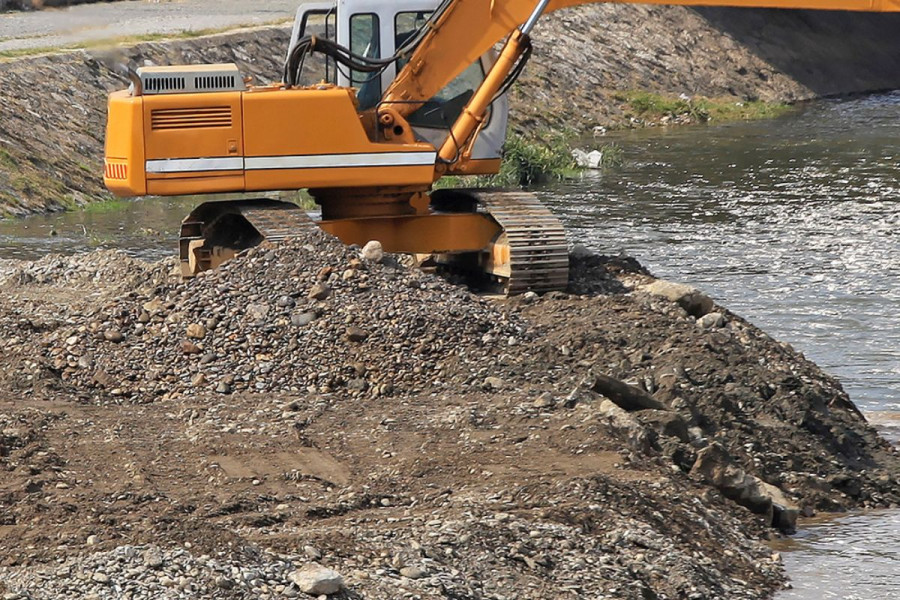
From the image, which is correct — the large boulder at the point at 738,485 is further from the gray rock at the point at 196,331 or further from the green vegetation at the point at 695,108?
the green vegetation at the point at 695,108

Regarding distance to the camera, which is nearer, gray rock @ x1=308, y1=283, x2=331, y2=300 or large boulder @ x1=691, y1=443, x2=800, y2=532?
large boulder @ x1=691, y1=443, x2=800, y2=532

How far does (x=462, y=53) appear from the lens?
14.3 metres

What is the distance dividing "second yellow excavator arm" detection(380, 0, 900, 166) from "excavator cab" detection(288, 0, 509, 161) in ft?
0.50

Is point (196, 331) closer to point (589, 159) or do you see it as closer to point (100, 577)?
point (100, 577)

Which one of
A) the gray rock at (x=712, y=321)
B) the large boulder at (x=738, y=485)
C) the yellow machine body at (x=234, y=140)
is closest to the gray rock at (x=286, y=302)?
the yellow machine body at (x=234, y=140)

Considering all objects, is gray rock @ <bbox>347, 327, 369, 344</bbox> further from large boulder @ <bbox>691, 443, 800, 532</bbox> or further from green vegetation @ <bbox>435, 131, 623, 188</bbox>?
green vegetation @ <bbox>435, 131, 623, 188</bbox>

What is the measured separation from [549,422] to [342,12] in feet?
17.7

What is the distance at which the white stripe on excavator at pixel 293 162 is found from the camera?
13547 mm

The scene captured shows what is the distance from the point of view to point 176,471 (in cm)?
977

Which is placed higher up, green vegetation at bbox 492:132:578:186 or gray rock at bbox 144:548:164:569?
green vegetation at bbox 492:132:578:186

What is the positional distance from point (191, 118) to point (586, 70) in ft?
76.8

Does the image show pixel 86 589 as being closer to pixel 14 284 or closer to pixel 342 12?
pixel 342 12

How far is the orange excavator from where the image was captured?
1357cm

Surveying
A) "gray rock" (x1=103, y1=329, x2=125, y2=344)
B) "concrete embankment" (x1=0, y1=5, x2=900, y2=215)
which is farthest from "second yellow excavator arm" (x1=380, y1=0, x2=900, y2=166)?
"concrete embankment" (x1=0, y1=5, x2=900, y2=215)
